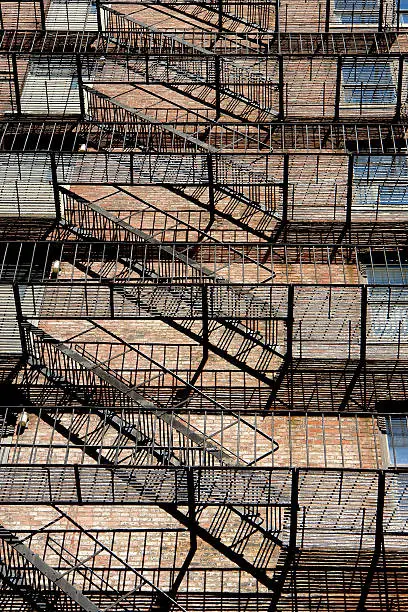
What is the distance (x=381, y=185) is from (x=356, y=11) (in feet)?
35.5

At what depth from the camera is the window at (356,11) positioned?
67688 mm

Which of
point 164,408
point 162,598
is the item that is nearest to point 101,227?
point 164,408

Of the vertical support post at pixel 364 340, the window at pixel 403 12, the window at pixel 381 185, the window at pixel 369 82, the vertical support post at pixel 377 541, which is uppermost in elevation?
the window at pixel 403 12

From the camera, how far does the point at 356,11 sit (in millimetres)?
67750

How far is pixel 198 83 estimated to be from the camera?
64.2 metres

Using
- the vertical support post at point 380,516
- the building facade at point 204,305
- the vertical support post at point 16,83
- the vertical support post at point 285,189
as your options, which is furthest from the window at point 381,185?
the vertical support post at point 380,516

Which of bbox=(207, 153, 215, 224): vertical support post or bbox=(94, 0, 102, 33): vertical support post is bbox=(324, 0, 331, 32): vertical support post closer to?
bbox=(94, 0, 102, 33): vertical support post

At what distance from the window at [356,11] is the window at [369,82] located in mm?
3422

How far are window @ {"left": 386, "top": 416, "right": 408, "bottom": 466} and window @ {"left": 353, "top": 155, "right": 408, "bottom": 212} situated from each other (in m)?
8.71

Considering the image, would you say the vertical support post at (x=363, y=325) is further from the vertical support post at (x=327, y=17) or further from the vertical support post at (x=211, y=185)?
the vertical support post at (x=327, y=17)

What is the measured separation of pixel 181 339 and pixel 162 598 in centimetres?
961

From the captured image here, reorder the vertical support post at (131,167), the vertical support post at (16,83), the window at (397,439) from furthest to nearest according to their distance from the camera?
the vertical support post at (16,83)
the vertical support post at (131,167)
the window at (397,439)

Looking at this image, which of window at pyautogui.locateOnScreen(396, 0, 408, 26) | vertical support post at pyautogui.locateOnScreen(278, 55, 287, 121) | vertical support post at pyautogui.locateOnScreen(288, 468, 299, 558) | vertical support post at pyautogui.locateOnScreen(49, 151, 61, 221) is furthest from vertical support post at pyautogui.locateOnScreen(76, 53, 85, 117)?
vertical support post at pyautogui.locateOnScreen(288, 468, 299, 558)

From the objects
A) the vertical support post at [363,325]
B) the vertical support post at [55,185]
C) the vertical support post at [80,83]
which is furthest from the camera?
the vertical support post at [80,83]
